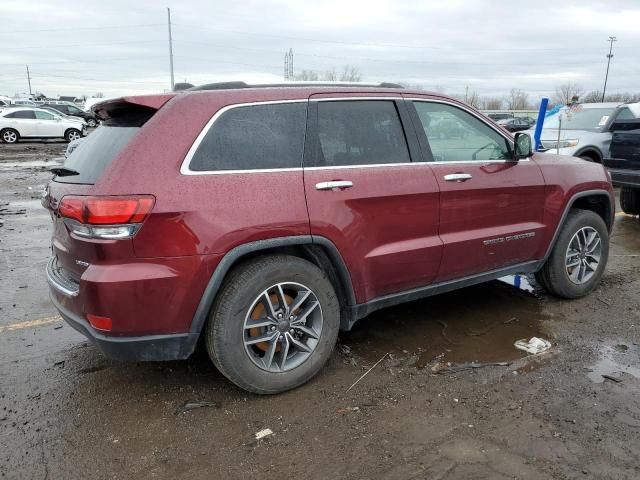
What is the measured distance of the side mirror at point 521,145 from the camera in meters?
4.11

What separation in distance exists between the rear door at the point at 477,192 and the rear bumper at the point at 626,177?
4.22 m

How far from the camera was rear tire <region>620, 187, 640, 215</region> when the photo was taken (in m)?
8.62

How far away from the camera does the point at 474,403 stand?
3109 millimetres

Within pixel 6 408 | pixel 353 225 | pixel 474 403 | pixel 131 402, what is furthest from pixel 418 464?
pixel 6 408

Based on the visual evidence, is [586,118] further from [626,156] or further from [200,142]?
[200,142]

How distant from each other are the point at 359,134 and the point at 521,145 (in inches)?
58.4

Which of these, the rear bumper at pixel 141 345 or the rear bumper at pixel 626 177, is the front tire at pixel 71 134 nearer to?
the rear bumper at pixel 626 177

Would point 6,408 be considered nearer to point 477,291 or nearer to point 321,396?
point 321,396

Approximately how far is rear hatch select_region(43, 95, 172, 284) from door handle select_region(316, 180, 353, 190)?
39.0 inches

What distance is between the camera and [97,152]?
3072 mm

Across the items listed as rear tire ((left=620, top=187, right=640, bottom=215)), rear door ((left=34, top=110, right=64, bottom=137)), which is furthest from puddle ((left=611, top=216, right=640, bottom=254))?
rear door ((left=34, top=110, right=64, bottom=137))

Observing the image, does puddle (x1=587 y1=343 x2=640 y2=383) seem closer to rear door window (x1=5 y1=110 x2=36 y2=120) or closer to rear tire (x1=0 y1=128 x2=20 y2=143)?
rear door window (x1=5 y1=110 x2=36 y2=120)

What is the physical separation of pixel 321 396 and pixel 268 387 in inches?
13.0

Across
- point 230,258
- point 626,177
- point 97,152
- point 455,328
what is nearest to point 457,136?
point 455,328
